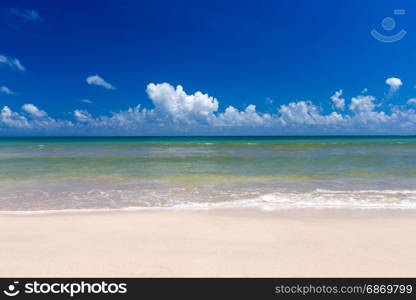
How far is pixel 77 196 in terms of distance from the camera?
862 cm

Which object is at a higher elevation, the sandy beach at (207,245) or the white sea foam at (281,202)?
the sandy beach at (207,245)

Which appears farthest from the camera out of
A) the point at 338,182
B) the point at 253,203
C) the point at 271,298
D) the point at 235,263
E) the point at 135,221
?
the point at 338,182

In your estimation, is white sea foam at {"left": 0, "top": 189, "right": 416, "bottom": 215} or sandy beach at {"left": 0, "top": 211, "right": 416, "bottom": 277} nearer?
sandy beach at {"left": 0, "top": 211, "right": 416, "bottom": 277}

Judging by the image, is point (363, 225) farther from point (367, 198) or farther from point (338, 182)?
point (338, 182)

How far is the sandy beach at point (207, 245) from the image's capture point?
11.6 feet

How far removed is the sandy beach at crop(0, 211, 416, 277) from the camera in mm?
3549

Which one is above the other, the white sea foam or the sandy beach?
the sandy beach

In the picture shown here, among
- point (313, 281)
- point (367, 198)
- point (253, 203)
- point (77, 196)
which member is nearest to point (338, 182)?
point (367, 198)

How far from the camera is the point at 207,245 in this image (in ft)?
14.4

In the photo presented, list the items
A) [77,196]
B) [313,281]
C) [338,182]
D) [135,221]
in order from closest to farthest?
[313,281] → [135,221] → [77,196] → [338,182]

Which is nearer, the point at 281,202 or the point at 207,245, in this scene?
the point at 207,245

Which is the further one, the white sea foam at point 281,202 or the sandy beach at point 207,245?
the white sea foam at point 281,202

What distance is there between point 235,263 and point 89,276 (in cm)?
195

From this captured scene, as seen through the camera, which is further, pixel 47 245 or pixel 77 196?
pixel 77 196
